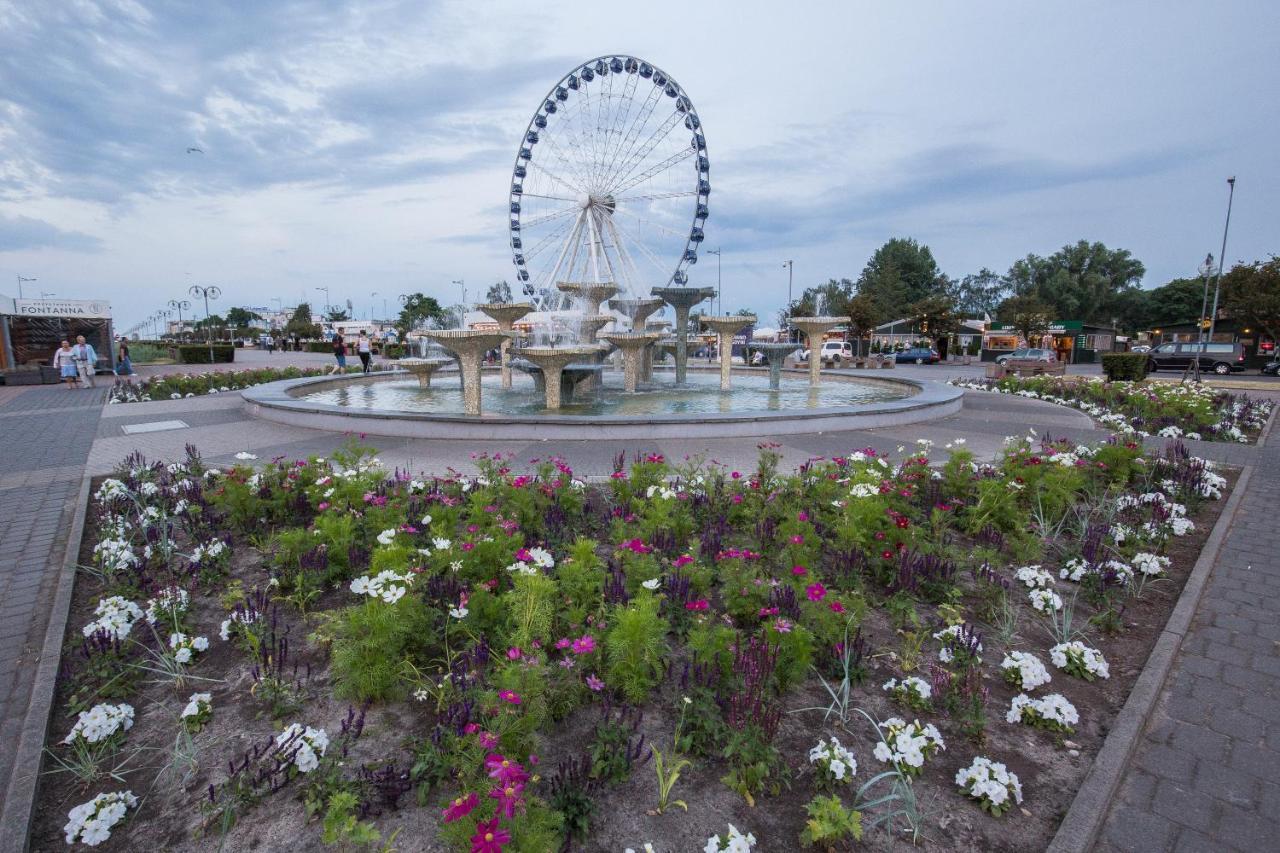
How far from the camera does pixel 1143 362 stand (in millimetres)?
21578

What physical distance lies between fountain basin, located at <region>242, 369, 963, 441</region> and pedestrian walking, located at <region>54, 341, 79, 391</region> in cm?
855

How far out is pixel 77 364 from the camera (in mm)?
19797

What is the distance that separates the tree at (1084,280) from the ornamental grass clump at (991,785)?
7889 cm

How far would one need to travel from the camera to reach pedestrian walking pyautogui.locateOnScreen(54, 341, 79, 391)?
1908 centimetres

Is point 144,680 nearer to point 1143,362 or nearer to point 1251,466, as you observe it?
point 1251,466

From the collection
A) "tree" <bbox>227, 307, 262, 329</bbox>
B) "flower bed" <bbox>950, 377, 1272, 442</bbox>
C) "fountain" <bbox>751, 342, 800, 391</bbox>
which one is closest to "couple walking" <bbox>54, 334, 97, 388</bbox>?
"fountain" <bbox>751, 342, 800, 391</bbox>

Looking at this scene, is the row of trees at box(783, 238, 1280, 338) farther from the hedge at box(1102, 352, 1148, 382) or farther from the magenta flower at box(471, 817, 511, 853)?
the magenta flower at box(471, 817, 511, 853)

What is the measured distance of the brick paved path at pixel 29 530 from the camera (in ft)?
11.0

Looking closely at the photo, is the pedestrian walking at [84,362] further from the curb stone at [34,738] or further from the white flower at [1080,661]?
the white flower at [1080,661]

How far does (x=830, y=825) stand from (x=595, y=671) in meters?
1.31

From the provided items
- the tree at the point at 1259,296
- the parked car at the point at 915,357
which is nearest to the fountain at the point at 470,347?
the tree at the point at 1259,296

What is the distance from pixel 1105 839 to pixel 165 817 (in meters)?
3.64

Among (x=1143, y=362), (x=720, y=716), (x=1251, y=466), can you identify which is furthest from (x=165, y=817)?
(x=1143, y=362)

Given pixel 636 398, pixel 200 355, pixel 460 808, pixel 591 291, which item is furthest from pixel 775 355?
pixel 200 355
